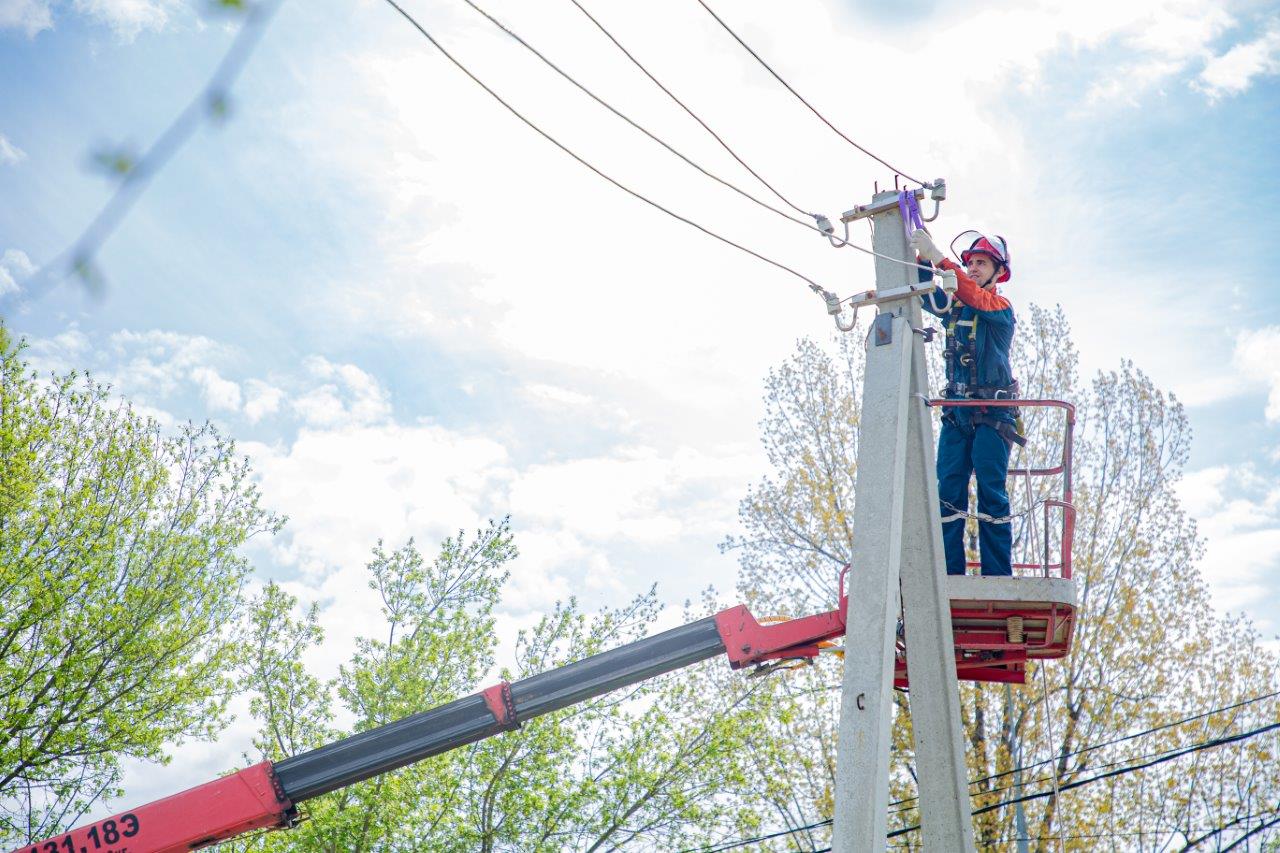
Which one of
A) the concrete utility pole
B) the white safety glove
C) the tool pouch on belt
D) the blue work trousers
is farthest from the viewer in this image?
the tool pouch on belt

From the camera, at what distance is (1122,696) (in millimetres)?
13422

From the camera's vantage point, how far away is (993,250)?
22.1 ft

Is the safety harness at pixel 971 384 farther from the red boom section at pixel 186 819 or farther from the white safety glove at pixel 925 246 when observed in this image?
the red boom section at pixel 186 819

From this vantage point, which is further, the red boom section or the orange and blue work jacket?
the red boom section

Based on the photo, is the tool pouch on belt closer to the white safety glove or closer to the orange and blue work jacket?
the orange and blue work jacket

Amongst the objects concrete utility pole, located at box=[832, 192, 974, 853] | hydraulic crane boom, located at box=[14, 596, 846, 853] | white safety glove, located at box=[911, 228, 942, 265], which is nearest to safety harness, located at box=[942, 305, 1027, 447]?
white safety glove, located at box=[911, 228, 942, 265]

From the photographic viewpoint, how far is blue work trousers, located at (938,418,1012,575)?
20.9 feet

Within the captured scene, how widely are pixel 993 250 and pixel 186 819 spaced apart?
694cm

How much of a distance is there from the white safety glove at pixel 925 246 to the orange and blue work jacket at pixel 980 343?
0.43 m

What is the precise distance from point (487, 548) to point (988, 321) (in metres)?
10.8

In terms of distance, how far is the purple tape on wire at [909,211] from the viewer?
6051 millimetres

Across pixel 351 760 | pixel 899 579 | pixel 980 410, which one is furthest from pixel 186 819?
pixel 980 410

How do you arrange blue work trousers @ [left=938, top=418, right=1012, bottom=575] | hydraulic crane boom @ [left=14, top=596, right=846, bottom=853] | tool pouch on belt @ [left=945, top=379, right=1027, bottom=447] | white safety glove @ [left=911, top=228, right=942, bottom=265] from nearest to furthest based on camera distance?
white safety glove @ [left=911, top=228, right=942, bottom=265]
blue work trousers @ [left=938, top=418, right=1012, bottom=575]
tool pouch on belt @ [left=945, top=379, right=1027, bottom=447]
hydraulic crane boom @ [left=14, top=596, right=846, bottom=853]

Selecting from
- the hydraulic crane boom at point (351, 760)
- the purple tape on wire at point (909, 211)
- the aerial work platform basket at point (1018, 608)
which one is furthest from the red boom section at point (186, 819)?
the purple tape on wire at point (909, 211)
